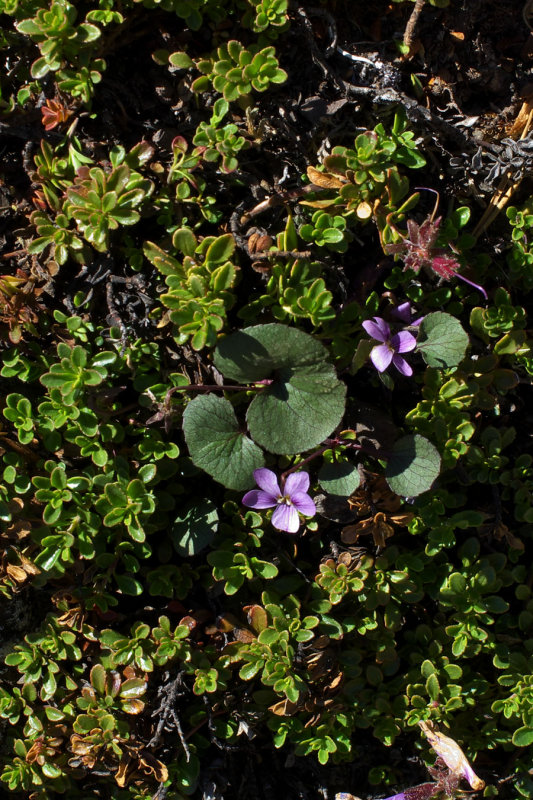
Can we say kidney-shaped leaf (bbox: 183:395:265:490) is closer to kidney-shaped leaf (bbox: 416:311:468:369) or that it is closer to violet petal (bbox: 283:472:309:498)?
violet petal (bbox: 283:472:309:498)

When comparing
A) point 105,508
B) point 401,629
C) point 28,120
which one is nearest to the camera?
point 105,508

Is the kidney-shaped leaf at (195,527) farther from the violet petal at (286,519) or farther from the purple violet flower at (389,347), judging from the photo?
the purple violet flower at (389,347)

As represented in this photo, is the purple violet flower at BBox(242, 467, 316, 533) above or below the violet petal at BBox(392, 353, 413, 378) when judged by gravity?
below

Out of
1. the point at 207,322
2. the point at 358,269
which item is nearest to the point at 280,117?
the point at 358,269

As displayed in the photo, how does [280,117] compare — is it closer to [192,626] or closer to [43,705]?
[192,626]

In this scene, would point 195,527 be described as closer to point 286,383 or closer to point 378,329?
point 286,383

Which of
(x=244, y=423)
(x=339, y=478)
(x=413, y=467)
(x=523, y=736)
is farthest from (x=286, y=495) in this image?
(x=523, y=736)

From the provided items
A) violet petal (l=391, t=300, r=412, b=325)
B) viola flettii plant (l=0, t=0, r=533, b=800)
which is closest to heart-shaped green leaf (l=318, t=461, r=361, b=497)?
viola flettii plant (l=0, t=0, r=533, b=800)
